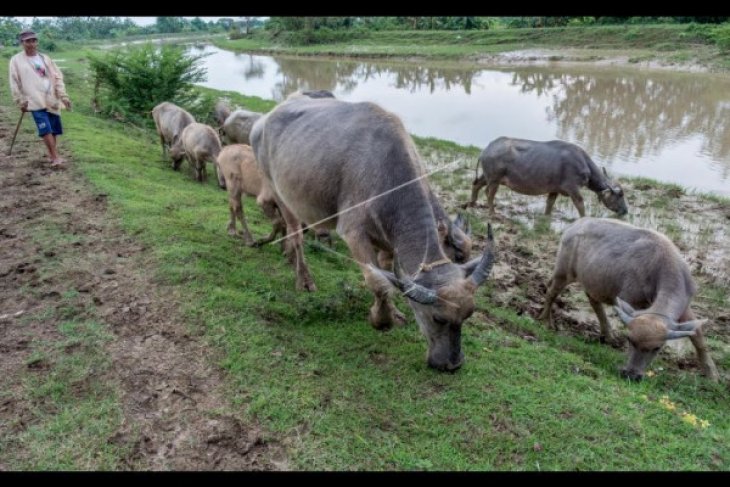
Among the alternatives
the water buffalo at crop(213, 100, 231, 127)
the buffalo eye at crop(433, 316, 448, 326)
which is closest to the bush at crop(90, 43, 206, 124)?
the water buffalo at crop(213, 100, 231, 127)

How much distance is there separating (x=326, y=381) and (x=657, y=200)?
9561 millimetres

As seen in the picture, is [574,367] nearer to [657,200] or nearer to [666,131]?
[657,200]

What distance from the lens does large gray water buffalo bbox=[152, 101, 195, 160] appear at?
11.6 meters

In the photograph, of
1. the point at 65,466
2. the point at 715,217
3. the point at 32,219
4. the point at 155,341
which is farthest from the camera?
the point at 715,217

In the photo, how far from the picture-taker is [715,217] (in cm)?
974

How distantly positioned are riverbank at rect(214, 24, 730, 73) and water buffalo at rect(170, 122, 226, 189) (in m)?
26.8

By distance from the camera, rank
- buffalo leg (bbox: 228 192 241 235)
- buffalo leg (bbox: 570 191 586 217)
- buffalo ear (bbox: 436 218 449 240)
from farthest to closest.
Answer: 1. buffalo leg (bbox: 570 191 586 217)
2. buffalo leg (bbox: 228 192 241 235)
3. buffalo ear (bbox: 436 218 449 240)

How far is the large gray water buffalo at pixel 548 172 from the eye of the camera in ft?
32.3

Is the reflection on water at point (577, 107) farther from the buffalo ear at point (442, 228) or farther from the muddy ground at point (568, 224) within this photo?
the buffalo ear at point (442, 228)

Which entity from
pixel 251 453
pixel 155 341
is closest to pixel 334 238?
pixel 155 341

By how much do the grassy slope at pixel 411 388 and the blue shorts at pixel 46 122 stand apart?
3.69 m

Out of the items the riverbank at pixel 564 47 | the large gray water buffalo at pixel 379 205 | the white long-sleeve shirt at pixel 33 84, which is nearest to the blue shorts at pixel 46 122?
the white long-sleeve shirt at pixel 33 84

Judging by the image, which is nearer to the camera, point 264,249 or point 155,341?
point 155,341

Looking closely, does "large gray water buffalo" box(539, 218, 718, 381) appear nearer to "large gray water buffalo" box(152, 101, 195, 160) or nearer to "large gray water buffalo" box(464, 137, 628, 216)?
"large gray water buffalo" box(464, 137, 628, 216)
